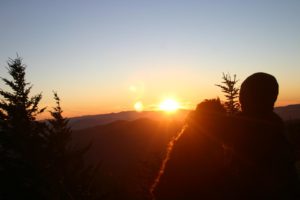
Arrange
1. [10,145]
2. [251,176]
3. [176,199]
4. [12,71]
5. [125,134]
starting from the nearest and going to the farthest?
[176,199] < [251,176] < [10,145] < [12,71] < [125,134]

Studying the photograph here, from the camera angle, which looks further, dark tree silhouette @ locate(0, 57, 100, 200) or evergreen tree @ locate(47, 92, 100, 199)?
evergreen tree @ locate(47, 92, 100, 199)

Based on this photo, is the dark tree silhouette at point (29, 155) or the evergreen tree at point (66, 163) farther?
the evergreen tree at point (66, 163)

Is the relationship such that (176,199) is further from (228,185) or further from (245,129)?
(245,129)

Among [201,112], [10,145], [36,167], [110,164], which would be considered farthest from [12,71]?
[110,164]

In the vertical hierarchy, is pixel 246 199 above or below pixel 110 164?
above

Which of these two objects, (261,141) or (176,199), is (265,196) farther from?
(176,199)

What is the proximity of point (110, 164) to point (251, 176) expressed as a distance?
142 m

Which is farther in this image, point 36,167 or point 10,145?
point 10,145

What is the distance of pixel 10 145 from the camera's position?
24.4 meters

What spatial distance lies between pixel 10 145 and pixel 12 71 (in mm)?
6779

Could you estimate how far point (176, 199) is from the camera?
11.0 ft

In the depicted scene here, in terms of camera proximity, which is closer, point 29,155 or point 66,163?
point 29,155

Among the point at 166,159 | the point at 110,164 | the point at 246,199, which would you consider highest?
the point at 166,159

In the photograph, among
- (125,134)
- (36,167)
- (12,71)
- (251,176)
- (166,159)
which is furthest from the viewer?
(125,134)
